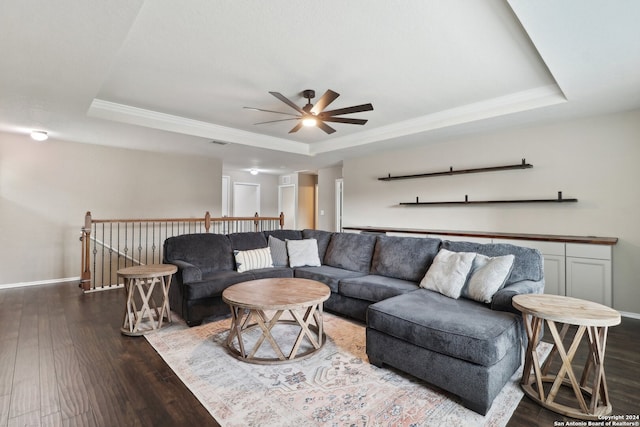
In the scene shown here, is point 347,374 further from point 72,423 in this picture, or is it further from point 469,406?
point 72,423

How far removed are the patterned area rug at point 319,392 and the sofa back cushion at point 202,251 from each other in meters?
1.15

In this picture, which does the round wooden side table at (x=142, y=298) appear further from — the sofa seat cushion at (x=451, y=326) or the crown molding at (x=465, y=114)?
the crown molding at (x=465, y=114)

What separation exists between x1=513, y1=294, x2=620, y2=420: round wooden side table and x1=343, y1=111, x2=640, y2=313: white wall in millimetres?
2568

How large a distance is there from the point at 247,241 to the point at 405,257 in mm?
2149

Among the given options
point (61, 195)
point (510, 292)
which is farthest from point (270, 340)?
point (61, 195)

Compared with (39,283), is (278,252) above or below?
above

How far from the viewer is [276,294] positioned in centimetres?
→ 262

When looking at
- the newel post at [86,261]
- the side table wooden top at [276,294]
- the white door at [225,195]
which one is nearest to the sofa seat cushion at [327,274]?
the side table wooden top at [276,294]

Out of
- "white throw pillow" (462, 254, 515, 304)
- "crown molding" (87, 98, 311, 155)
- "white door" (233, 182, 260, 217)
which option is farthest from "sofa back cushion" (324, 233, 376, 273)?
"white door" (233, 182, 260, 217)

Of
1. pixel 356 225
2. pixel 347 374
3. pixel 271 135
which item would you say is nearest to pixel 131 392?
pixel 347 374

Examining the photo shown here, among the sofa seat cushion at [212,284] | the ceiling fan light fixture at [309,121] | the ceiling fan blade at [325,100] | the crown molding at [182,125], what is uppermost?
the crown molding at [182,125]

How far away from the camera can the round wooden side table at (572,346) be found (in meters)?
1.75

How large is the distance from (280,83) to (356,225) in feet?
13.3

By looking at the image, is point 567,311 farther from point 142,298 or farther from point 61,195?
point 61,195
